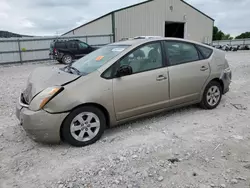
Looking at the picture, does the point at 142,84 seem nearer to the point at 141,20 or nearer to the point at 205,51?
the point at 205,51

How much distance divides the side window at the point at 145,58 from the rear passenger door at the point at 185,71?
0.69 ft

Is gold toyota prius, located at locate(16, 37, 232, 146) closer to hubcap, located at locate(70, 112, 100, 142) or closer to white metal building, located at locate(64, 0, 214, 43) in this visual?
hubcap, located at locate(70, 112, 100, 142)

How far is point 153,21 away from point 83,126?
21.4 metres

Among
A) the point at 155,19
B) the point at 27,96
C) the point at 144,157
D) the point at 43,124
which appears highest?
the point at 155,19

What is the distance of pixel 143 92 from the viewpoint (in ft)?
11.8

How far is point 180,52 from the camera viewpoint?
4.10 meters

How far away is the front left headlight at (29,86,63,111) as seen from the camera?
2.93m

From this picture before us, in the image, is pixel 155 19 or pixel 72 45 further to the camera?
pixel 155 19

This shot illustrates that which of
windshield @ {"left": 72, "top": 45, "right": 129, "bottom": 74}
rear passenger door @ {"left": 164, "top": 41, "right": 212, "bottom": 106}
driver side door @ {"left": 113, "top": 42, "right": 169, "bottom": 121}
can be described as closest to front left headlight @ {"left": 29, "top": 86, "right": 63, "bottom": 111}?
windshield @ {"left": 72, "top": 45, "right": 129, "bottom": 74}

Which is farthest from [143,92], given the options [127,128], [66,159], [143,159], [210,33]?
[210,33]

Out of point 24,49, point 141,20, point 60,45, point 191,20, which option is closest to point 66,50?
point 60,45

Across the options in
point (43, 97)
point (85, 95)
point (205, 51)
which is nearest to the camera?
point (43, 97)

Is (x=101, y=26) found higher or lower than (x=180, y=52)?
higher

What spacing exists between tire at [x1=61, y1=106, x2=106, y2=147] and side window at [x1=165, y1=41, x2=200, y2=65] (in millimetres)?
1707
